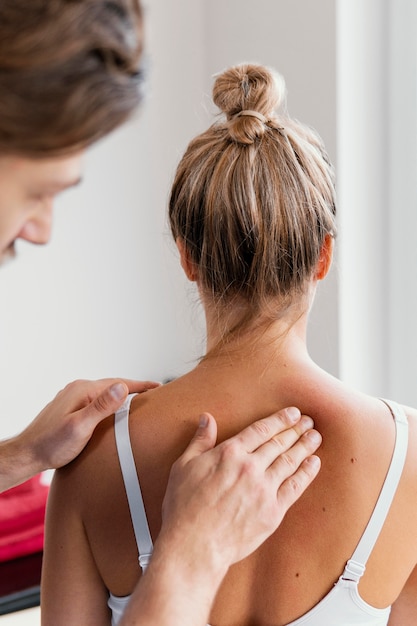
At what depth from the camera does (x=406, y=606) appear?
1346mm

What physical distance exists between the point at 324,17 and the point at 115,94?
1507mm

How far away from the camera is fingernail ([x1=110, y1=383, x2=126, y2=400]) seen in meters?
1.23

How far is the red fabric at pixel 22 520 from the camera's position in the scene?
208 cm

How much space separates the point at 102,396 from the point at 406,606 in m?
0.58

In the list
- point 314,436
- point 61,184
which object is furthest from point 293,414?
point 61,184

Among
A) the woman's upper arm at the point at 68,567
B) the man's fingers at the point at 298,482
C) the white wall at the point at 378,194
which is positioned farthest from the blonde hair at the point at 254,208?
the white wall at the point at 378,194

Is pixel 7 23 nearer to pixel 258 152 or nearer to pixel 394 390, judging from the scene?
pixel 258 152

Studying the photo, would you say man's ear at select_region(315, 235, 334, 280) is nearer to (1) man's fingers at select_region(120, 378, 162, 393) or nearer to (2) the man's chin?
(1) man's fingers at select_region(120, 378, 162, 393)

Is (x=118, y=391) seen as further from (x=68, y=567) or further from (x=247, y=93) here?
(x=247, y=93)

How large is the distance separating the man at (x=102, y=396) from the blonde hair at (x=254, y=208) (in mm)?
201

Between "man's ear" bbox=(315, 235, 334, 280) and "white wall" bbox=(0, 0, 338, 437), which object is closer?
"man's ear" bbox=(315, 235, 334, 280)

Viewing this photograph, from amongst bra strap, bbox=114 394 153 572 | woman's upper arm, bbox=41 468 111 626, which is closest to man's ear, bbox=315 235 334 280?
bra strap, bbox=114 394 153 572

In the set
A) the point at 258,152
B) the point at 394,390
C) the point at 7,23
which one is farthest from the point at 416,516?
the point at 394,390

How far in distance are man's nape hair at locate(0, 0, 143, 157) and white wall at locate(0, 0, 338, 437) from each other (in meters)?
1.57
